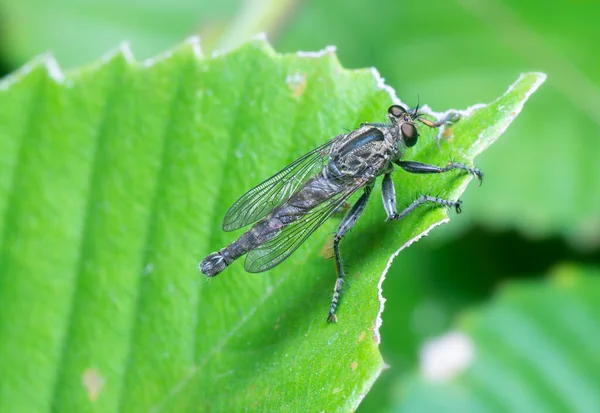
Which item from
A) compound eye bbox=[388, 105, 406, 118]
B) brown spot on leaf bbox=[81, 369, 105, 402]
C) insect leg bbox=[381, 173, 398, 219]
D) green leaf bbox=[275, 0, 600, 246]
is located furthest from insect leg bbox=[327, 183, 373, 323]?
green leaf bbox=[275, 0, 600, 246]

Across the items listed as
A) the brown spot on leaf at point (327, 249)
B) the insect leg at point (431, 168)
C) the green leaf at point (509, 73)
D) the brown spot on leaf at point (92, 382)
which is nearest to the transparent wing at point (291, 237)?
the brown spot on leaf at point (327, 249)

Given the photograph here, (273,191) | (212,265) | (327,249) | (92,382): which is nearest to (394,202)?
(327,249)

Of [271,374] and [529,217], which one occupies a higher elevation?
[529,217]

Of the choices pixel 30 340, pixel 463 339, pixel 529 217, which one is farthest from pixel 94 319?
pixel 529 217

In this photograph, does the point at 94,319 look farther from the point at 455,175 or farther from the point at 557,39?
the point at 557,39

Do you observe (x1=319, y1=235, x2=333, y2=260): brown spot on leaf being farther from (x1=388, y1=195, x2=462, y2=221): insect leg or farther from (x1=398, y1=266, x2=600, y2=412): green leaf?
(x1=398, y1=266, x2=600, y2=412): green leaf

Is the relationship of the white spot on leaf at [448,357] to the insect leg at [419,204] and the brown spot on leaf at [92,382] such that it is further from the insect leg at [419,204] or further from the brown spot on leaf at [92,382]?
the brown spot on leaf at [92,382]
